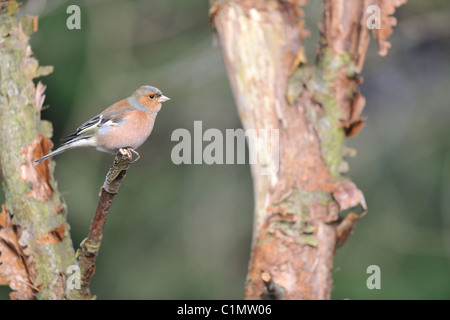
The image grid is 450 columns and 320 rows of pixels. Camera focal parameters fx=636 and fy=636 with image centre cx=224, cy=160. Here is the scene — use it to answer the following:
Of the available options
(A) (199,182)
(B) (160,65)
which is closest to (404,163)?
(A) (199,182)

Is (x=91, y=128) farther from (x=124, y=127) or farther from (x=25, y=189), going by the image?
(x=25, y=189)

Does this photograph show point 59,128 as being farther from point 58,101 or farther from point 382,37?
point 382,37

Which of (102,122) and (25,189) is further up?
(102,122)

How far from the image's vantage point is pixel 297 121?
4.58 metres

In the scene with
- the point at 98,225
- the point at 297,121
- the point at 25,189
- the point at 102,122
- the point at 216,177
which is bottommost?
the point at 98,225

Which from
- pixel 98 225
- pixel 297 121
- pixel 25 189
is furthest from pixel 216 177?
pixel 98 225

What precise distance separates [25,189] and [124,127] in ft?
2.72

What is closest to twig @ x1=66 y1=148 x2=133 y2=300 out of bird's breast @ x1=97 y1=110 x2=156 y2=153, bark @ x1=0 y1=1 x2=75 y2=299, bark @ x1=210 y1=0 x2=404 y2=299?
bird's breast @ x1=97 y1=110 x2=156 y2=153

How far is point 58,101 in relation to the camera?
764cm

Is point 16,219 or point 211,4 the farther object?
point 211,4

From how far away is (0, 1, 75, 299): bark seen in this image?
342 centimetres

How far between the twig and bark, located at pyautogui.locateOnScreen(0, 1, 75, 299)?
0.16 m

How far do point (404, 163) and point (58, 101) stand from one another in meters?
5.00

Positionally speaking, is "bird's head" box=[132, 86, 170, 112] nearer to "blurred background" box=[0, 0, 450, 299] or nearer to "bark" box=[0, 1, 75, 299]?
"bark" box=[0, 1, 75, 299]
